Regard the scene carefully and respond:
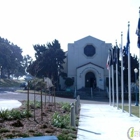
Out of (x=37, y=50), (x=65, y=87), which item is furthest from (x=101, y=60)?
(x=37, y=50)

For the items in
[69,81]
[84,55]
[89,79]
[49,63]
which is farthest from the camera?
[84,55]

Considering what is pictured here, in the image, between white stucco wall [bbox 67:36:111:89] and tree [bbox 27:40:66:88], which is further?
white stucco wall [bbox 67:36:111:89]

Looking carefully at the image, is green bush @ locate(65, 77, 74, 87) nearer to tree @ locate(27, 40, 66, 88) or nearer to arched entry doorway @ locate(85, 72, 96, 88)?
tree @ locate(27, 40, 66, 88)

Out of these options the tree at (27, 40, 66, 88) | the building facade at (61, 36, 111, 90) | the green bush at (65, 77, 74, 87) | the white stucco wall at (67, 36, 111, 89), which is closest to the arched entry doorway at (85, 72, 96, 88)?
the building facade at (61, 36, 111, 90)

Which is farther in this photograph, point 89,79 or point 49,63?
point 89,79

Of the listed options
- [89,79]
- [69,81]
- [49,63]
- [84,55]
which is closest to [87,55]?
[84,55]

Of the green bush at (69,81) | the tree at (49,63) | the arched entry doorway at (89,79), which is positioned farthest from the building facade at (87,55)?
the tree at (49,63)

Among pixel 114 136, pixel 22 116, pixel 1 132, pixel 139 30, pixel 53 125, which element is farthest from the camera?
pixel 139 30

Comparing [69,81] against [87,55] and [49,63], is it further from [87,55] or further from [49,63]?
[87,55]

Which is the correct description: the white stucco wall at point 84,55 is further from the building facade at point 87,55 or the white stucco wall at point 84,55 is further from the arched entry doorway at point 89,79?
the arched entry doorway at point 89,79

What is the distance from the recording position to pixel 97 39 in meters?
55.7

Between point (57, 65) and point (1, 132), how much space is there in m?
43.2

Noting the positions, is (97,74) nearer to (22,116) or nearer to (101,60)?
(101,60)

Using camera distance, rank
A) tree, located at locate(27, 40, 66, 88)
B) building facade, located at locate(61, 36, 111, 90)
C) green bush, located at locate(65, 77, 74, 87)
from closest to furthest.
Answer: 1. tree, located at locate(27, 40, 66, 88)
2. green bush, located at locate(65, 77, 74, 87)
3. building facade, located at locate(61, 36, 111, 90)
